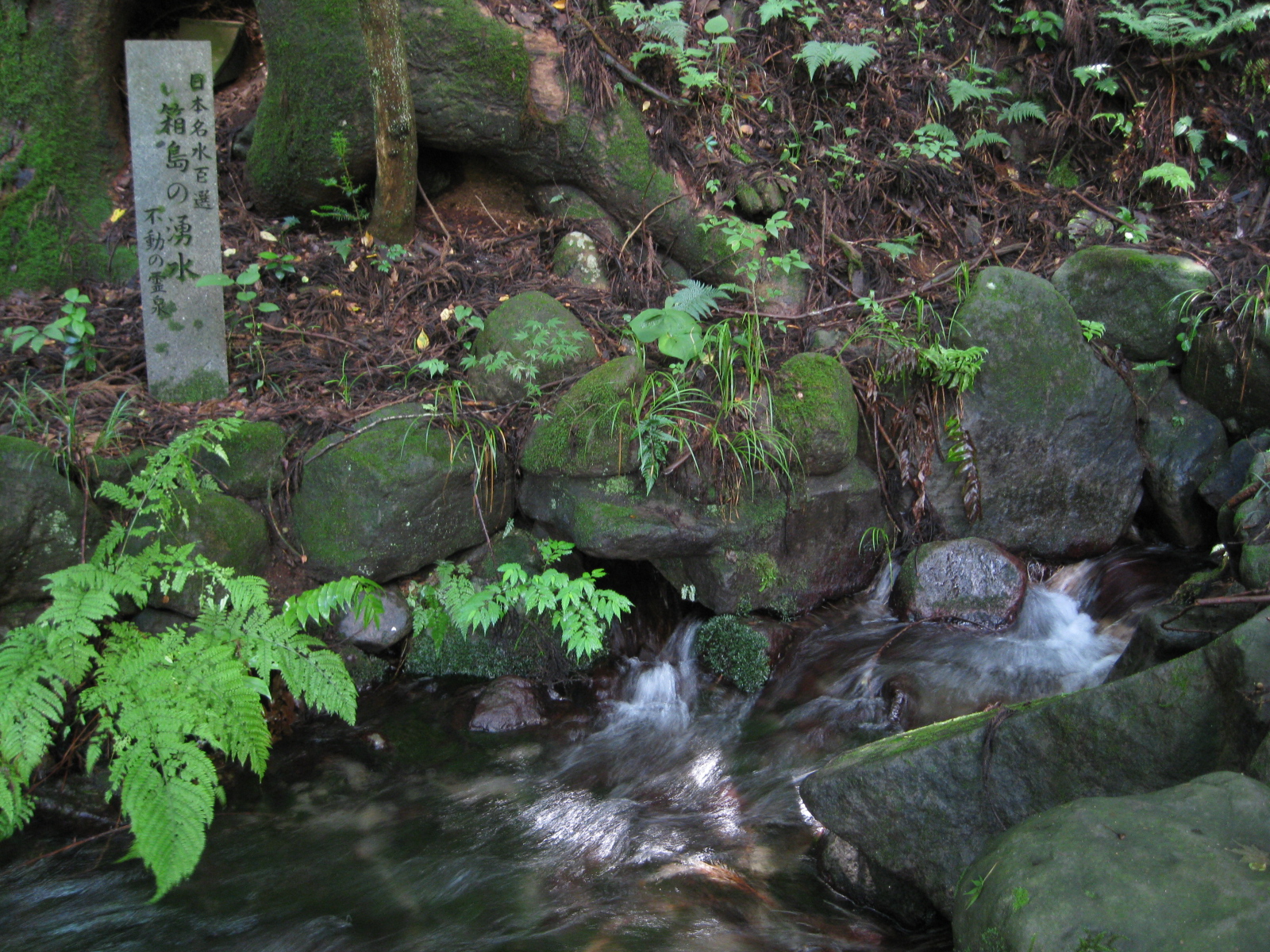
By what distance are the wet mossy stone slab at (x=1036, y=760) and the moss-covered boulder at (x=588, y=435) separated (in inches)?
82.8

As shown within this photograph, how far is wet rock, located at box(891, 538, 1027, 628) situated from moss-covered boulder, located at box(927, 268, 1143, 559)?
0.35 meters

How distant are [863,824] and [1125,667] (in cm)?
151

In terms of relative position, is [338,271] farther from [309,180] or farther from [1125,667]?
[1125,667]

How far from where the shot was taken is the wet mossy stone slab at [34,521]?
3902 millimetres

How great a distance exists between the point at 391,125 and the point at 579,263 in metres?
1.56

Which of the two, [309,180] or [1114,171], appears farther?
[1114,171]

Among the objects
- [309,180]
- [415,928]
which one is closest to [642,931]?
[415,928]

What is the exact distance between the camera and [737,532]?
4.89m

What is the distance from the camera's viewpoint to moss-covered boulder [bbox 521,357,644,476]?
4.66 m

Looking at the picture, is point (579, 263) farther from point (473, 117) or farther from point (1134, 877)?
point (1134, 877)

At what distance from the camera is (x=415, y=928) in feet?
10.8

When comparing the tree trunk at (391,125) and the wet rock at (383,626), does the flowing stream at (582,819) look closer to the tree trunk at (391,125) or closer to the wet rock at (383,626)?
the wet rock at (383,626)

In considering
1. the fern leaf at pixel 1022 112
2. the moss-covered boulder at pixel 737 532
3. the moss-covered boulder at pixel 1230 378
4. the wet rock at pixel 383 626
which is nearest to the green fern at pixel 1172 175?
the fern leaf at pixel 1022 112

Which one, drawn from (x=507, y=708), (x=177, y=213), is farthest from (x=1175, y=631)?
(x=177, y=213)
